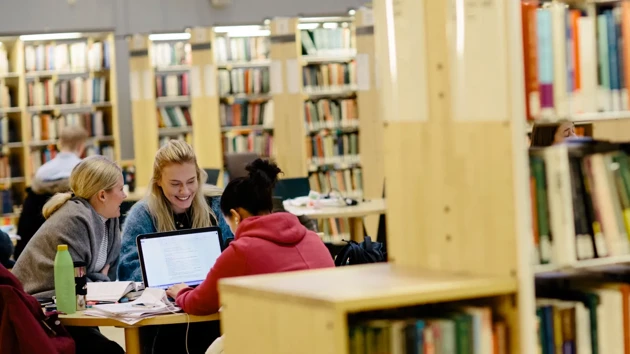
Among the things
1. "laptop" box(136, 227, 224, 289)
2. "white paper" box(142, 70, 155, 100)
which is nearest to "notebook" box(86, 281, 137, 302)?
"laptop" box(136, 227, 224, 289)

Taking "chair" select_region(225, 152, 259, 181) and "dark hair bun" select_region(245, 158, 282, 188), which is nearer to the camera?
"dark hair bun" select_region(245, 158, 282, 188)

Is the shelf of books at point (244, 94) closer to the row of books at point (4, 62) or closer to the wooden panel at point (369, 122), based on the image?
the wooden panel at point (369, 122)

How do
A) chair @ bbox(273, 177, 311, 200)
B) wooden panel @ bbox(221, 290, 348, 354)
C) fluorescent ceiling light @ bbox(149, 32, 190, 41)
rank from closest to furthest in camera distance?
wooden panel @ bbox(221, 290, 348, 354) → chair @ bbox(273, 177, 311, 200) → fluorescent ceiling light @ bbox(149, 32, 190, 41)

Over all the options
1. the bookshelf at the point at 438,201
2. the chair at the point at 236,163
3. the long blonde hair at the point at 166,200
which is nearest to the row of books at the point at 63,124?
the chair at the point at 236,163

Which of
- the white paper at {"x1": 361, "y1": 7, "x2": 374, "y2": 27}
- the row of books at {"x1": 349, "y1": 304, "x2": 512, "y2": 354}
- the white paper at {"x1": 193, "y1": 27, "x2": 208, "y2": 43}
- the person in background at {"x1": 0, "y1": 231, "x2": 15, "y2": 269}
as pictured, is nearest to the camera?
the row of books at {"x1": 349, "y1": 304, "x2": 512, "y2": 354}

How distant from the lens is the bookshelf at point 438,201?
2.49 metres

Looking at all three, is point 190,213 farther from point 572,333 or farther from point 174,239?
point 572,333

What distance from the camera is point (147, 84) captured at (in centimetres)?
1188

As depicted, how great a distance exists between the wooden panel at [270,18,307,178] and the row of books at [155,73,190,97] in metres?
1.73

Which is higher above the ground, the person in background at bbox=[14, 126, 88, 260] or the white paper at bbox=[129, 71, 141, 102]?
the white paper at bbox=[129, 71, 141, 102]

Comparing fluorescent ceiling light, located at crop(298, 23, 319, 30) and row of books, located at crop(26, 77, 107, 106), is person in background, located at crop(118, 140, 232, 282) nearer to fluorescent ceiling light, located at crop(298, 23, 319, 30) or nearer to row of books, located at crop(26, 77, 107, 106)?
fluorescent ceiling light, located at crop(298, 23, 319, 30)

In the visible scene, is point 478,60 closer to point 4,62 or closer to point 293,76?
point 293,76

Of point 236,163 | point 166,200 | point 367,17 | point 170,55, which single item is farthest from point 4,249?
point 170,55

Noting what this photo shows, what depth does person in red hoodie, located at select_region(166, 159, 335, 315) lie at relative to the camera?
3635 millimetres
